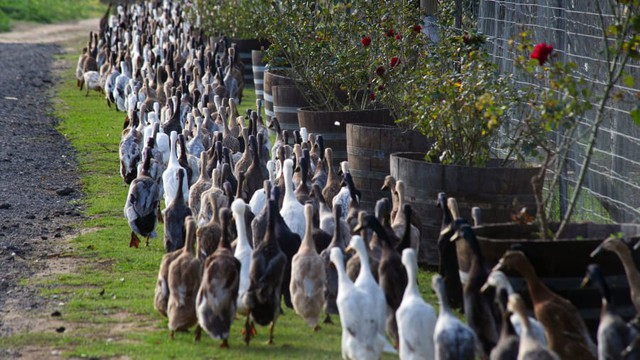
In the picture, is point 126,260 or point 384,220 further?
point 126,260

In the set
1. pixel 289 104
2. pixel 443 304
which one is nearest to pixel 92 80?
pixel 289 104

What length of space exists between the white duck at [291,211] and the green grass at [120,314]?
0.97 metres

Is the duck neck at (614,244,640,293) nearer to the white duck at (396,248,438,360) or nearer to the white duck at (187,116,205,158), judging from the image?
the white duck at (396,248,438,360)

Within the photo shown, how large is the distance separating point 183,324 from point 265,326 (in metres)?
0.64

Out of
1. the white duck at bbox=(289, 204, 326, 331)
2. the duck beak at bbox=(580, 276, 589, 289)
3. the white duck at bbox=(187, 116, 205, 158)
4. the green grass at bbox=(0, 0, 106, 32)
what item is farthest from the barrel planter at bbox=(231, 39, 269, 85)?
the green grass at bbox=(0, 0, 106, 32)

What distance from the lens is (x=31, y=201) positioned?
14398 mm

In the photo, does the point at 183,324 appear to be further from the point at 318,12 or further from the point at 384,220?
the point at 318,12

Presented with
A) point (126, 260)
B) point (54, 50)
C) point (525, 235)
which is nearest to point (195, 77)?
point (126, 260)

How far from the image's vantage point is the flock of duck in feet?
22.6

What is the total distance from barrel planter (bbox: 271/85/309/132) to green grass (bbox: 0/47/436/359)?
2.67 metres

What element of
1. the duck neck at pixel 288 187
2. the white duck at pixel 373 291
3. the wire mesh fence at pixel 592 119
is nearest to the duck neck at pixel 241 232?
the white duck at pixel 373 291

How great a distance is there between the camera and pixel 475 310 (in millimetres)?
7578

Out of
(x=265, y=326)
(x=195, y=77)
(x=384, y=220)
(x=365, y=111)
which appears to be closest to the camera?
(x=265, y=326)

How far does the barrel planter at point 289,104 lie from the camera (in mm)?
15992
